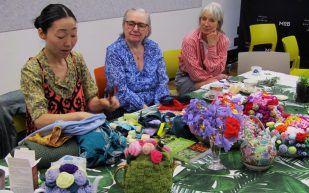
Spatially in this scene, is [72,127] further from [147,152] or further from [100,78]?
[100,78]

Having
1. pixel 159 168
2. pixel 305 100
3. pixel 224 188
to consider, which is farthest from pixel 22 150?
pixel 305 100

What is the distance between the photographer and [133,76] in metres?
2.69

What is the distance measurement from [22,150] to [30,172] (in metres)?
0.08

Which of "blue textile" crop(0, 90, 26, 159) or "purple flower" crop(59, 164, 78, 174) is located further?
"blue textile" crop(0, 90, 26, 159)

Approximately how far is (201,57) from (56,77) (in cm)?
168

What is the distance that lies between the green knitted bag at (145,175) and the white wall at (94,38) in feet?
8.08

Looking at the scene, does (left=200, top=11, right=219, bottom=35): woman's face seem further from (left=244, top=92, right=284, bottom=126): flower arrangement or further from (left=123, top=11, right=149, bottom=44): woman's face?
(left=244, top=92, right=284, bottom=126): flower arrangement

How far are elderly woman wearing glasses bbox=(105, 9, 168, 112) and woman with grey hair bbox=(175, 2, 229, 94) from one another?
0.52 metres

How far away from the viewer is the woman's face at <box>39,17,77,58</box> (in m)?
1.85

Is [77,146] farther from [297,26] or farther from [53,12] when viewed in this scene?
[297,26]

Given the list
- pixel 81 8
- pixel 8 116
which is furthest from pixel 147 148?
pixel 81 8

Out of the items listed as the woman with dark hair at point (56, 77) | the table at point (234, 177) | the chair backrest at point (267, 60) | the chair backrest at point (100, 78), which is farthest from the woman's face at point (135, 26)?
the table at point (234, 177)

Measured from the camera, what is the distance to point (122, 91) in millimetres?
2625

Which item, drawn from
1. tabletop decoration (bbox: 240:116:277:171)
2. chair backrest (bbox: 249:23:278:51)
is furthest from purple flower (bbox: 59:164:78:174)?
chair backrest (bbox: 249:23:278:51)
